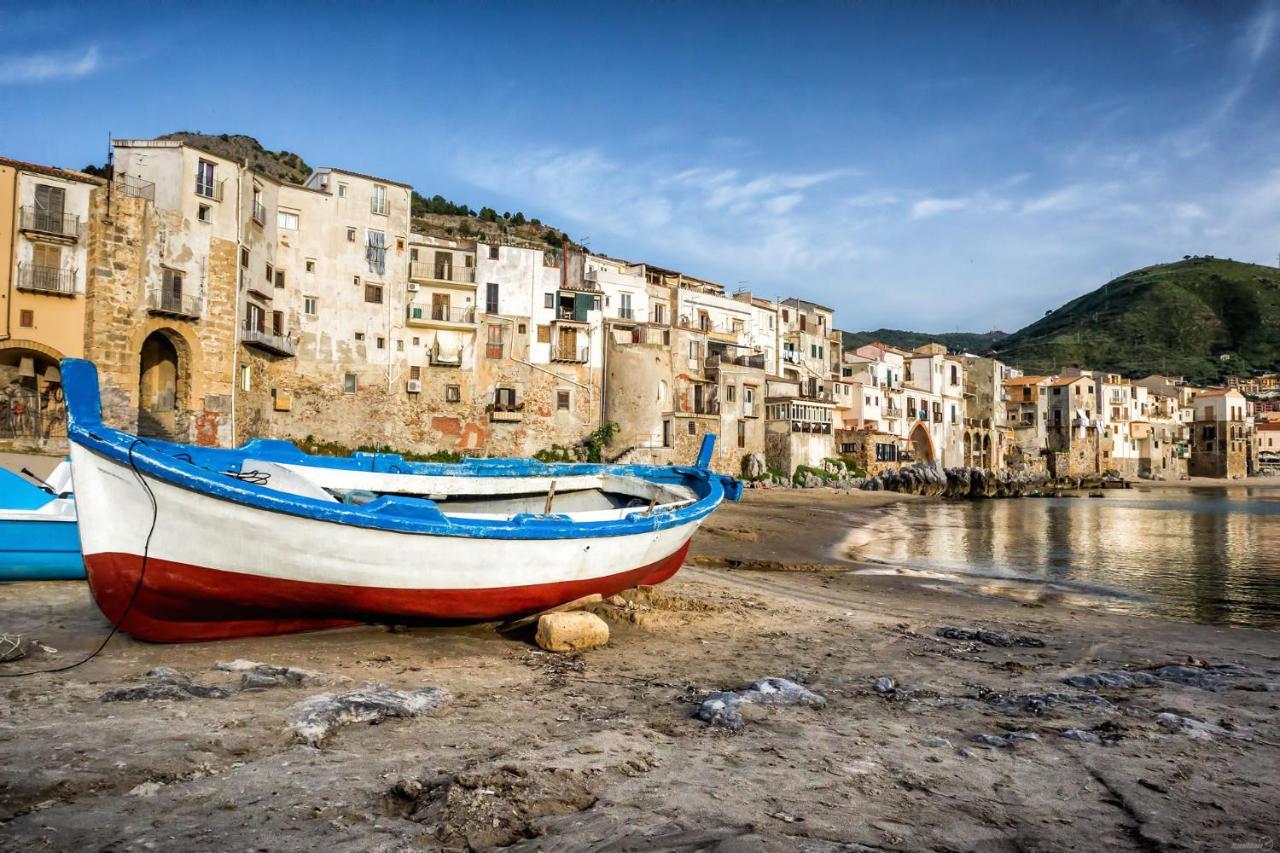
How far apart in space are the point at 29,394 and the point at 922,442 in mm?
67544

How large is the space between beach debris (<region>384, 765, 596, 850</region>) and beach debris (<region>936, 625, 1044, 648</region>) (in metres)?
6.58

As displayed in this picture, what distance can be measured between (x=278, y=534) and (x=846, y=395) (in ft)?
199

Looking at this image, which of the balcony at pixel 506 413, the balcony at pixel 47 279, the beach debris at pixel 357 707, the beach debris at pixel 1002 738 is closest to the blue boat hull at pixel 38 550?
the beach debris at pixel 357 707

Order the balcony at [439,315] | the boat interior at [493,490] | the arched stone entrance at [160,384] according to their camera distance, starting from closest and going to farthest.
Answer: the boat interior at [493,490]
the arched stone entrance at [160,384]
the balcony at [439,315]

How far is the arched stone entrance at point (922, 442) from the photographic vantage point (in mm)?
69963

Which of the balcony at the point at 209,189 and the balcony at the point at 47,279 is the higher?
the balcony at the point at 209,189

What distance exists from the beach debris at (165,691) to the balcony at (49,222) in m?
30.9

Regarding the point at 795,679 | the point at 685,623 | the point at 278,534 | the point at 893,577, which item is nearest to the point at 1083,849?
the point at 795,679

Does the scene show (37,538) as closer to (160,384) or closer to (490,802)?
(490,802)

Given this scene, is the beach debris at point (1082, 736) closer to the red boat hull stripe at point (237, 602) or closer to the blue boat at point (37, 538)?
the red boat hull stripe at point (237, 602)

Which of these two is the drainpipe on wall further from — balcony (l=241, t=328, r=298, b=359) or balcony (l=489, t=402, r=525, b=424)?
balcony (l=489, t=402, r=525, b=424)

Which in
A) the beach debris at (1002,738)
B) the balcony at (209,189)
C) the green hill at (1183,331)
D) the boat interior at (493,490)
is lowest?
the beach debris at (1002,738)

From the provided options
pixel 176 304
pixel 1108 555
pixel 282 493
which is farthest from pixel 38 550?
pixel 1108 555

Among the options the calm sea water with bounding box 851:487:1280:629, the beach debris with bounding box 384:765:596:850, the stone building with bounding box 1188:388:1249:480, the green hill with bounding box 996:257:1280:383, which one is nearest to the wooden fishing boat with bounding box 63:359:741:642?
the beach debris with bounding box 384:765:596:850
